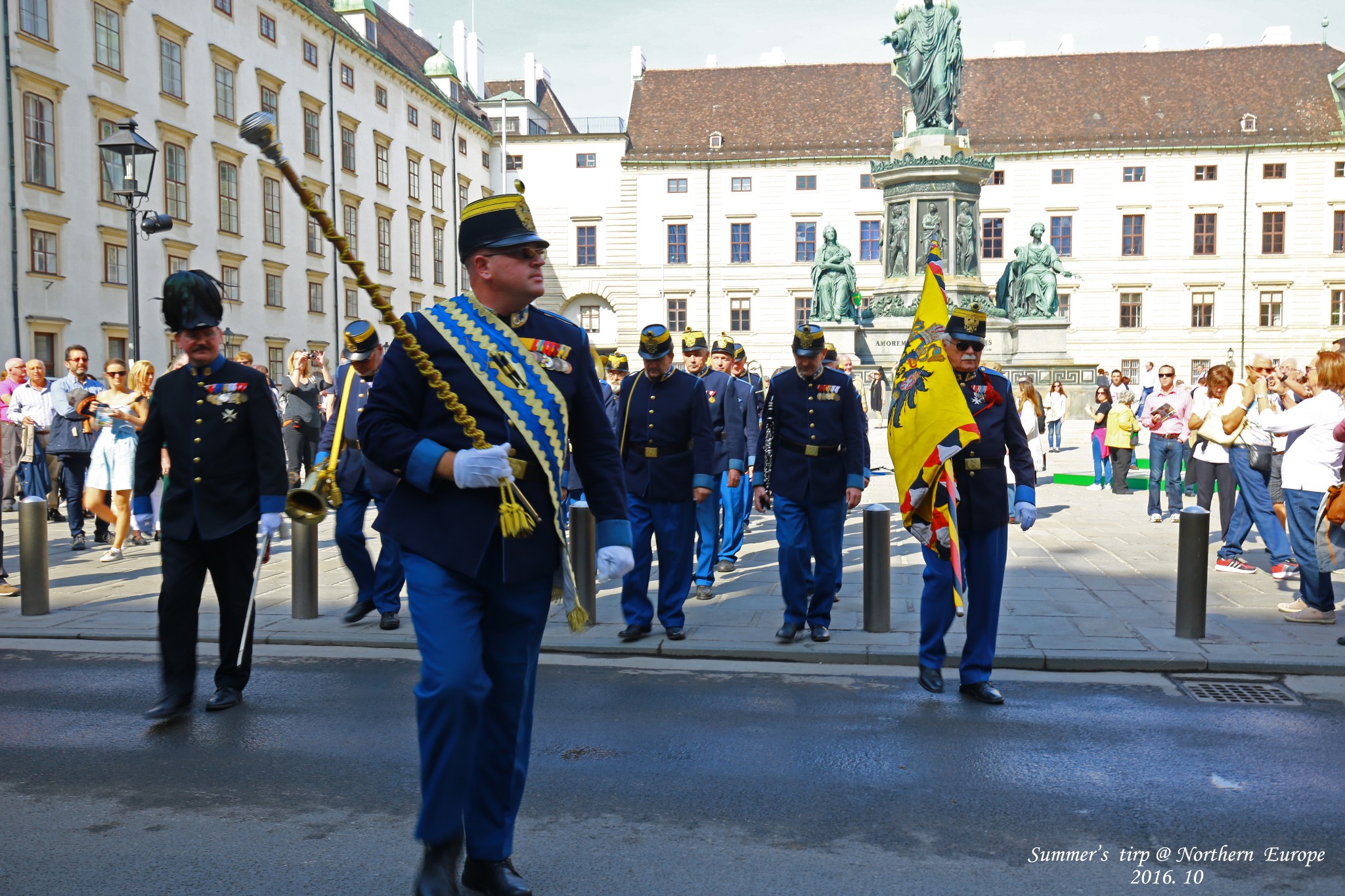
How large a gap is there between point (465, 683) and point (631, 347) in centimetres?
5401

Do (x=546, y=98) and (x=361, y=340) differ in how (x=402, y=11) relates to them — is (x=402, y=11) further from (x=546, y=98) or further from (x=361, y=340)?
(x=361, y=340)

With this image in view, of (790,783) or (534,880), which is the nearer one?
(534,880)

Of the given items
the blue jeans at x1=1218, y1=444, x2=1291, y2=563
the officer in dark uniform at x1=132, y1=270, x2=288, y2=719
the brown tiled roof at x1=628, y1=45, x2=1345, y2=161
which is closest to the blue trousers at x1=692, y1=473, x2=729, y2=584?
the officer in dark uniform at x1=132, y1=270, x2=288, y2=719

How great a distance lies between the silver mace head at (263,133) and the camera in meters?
3.10

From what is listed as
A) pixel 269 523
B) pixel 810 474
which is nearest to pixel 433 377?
pixel 269 523

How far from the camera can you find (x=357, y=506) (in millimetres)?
8023

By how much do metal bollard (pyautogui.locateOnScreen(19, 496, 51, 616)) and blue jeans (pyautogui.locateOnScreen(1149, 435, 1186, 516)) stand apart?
37.9ft

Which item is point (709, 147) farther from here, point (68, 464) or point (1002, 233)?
point (68, 464)

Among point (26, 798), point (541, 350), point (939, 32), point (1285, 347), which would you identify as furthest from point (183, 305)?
point (1285, 347)

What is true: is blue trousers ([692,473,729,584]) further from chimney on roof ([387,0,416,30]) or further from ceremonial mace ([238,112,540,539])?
chimney on roof ([387,0,416,30])

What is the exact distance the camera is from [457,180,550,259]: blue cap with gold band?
3.45m

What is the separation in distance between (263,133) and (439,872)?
2.22 m

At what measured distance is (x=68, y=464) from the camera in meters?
12.6

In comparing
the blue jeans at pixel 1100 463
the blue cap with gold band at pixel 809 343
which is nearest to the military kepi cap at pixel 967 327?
the blue cap with gold band at pixel 809 343
